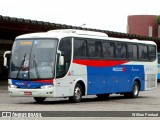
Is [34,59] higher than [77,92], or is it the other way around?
[34,59]

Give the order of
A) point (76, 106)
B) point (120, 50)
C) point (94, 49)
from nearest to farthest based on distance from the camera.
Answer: point (76, 106), point (94, 49), point (120, 50)

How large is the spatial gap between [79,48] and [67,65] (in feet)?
4.09

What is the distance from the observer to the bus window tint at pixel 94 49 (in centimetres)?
2255

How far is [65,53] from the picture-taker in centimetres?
2073

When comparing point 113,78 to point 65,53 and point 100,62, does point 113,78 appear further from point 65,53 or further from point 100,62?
point 65,53

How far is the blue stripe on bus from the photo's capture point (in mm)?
22812

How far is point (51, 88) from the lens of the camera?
65.5 ft

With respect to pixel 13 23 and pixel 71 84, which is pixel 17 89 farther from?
pixel 13 23

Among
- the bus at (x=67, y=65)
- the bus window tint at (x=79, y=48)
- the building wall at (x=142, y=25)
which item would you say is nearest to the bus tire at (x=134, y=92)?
the bus at (x=67, y=65)

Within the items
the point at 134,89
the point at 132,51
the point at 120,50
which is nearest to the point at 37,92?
the point at 120,50

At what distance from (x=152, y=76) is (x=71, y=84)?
9.01 metres

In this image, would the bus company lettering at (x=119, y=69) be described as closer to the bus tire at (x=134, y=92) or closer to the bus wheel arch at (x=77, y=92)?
the bus tire at (x=134, y=92)

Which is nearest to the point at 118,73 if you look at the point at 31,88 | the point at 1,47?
the point at 31,88

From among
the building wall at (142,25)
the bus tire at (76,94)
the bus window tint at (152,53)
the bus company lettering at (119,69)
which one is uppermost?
the building wall at (142,25)
